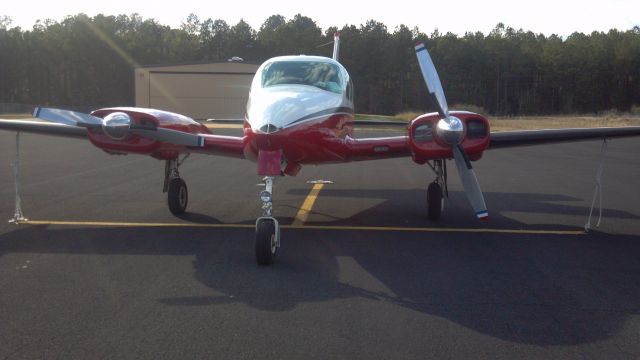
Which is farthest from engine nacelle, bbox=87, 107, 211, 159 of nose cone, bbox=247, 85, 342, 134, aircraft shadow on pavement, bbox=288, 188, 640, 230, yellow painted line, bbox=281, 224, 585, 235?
aircraft shadow on pavement, bbox=288, 188, 640, 230

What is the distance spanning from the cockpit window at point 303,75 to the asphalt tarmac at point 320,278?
2316mm

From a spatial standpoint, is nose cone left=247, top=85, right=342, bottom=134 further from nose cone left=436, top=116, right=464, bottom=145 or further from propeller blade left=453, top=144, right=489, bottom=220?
propeller blade left=453, top=144, right=489, bottom=220

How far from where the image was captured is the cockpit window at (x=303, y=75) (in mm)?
10336

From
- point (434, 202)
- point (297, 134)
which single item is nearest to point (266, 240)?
point (297, 134)

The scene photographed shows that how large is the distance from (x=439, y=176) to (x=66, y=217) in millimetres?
6469

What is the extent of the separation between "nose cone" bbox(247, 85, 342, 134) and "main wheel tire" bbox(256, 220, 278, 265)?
1308 mm

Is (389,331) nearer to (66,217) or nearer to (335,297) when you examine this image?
(335,297)

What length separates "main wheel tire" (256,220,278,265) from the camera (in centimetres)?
780

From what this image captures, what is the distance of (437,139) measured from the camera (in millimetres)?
Answer: 9586

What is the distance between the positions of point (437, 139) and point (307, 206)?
4.13 meters

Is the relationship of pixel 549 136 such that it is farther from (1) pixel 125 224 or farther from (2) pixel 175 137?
(1) pixel 125 224

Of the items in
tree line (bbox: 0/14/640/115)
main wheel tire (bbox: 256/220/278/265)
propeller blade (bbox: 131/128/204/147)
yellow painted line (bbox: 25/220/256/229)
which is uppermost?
tree line (bbox: 0/14/640/115)

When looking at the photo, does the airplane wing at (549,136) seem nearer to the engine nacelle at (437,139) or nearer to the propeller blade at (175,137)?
the engine nacelle at (437,139)

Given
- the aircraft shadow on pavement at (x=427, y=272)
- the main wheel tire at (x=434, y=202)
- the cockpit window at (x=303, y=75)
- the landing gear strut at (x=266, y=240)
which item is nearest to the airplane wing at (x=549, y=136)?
the main wheel tire at (x=434, y=202)
